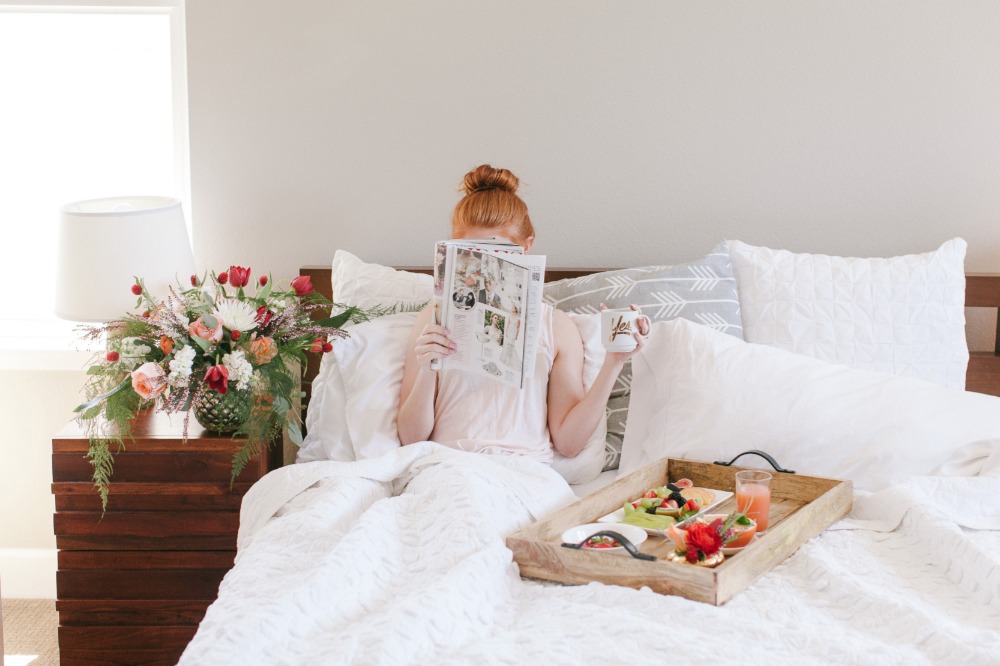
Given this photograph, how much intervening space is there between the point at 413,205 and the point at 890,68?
134 centimetres

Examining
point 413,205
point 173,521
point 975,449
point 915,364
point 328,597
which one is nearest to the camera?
point 328,597

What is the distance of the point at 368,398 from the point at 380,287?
13.9 inches

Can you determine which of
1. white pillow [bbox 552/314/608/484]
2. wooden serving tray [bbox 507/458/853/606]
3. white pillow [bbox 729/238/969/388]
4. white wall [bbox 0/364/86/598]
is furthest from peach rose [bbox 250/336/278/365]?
white pillow [bbox 729/238/969/388]

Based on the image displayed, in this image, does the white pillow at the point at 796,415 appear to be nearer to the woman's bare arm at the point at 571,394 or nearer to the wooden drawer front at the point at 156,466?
the woman's bare arm at the point at 571,394

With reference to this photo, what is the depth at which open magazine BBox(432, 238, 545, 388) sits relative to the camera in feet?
6.12

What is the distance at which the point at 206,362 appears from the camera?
2.09m

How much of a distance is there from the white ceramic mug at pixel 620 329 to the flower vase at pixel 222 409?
0.81 m

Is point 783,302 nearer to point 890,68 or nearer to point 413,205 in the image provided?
point 890,68

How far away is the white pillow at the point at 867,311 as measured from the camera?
2.27 meters

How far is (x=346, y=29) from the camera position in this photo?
2.62 m

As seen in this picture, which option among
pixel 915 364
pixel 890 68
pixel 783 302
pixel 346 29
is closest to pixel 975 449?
pixel 915 364

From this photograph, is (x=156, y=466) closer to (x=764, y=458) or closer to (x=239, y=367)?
(x=239, y=367)

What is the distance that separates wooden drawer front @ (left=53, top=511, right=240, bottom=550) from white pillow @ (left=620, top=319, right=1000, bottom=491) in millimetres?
891

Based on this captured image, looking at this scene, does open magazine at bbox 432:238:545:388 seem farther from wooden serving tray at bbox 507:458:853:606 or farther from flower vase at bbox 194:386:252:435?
flower vase at bbox 194:386:252:435
